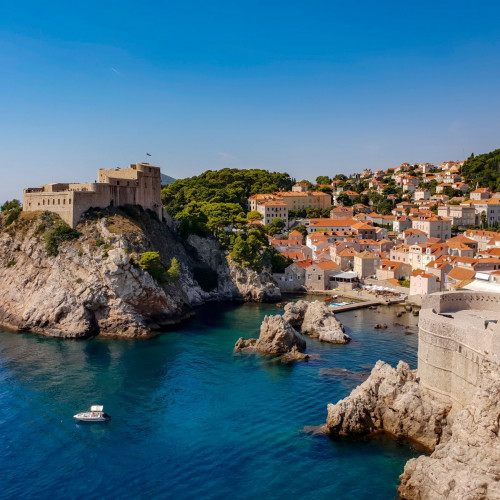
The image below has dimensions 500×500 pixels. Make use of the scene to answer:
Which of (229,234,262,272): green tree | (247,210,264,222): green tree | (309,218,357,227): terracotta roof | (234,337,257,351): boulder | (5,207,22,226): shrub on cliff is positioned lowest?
(234,337,257,351): boulder

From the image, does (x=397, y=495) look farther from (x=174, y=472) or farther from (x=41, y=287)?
(x=41, y=287)

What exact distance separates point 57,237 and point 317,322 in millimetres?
21171

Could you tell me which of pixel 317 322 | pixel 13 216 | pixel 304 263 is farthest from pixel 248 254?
pixel 13 216

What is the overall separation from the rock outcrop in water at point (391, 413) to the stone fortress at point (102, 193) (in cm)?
2847

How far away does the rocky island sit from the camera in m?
15.8

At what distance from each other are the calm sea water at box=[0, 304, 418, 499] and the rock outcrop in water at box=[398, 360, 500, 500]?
1309mm

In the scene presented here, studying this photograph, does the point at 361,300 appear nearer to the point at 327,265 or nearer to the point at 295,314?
the point at 327,265

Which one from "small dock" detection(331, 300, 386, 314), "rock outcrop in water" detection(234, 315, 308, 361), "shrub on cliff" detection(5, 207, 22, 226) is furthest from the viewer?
"shrub on cliff" detection(5, 207, 22, 226)

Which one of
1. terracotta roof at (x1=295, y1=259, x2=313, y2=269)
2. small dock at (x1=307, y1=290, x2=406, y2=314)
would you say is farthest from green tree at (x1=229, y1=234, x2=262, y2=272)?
small dock at (x1=307, y1=290, x2=406, y2=314)

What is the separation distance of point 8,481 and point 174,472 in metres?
5.79

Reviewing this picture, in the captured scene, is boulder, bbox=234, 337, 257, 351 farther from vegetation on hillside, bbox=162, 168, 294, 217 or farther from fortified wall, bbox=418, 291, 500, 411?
vegetation on hillside, bbox=162, 168, 294, 217

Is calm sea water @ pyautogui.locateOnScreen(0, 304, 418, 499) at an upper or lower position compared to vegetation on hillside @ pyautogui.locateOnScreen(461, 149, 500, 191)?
lower

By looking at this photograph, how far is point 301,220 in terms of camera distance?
81688 mm

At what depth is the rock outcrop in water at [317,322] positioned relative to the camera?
112 ft
